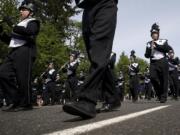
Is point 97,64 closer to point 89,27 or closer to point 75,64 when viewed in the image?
point 89,27

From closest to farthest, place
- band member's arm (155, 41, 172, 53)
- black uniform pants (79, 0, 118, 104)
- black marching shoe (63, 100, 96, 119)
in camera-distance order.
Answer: black marching shoe (63, 100, 96, 119) → black uniform pants (79, 0, 118, 104) → band member's arm (155, 41, 172, 53)

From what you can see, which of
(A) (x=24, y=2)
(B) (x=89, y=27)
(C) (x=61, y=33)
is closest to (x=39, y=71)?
(C) (x=61, y=33)

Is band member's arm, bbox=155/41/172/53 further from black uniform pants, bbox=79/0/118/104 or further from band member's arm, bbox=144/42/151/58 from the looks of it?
black uniform pants, bbox=79/0/118/104

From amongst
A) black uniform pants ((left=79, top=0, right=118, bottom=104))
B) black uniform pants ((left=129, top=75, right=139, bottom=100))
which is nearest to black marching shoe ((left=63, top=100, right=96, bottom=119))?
black uniform pants ((left=79, top=0, right=118, bottom=104))

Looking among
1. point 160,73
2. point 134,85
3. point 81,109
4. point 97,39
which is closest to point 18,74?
point 97,39

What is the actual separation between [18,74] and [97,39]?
9.72 feet

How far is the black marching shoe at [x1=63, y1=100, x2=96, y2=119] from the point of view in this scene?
14.4ft

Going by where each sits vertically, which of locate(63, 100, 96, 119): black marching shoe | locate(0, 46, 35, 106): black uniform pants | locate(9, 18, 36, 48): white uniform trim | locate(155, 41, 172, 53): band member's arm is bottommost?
locate(63, 100, 96, 119): black marching shoe

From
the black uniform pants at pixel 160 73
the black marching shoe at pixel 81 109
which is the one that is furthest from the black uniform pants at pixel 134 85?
the black marching shoe at pixel 81 109

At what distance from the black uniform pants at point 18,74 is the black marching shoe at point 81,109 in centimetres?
322

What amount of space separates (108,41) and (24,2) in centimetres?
341

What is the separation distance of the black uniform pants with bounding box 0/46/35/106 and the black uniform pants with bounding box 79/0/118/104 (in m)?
2.58

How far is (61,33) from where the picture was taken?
48281 mm

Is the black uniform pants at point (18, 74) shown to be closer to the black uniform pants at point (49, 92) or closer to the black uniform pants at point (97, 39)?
the black uniform pants at point (97, 39)
